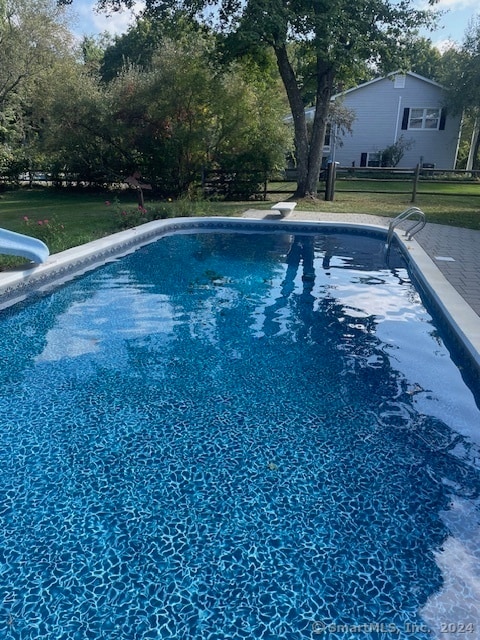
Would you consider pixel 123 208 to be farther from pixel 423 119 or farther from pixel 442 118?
pixel 442 118

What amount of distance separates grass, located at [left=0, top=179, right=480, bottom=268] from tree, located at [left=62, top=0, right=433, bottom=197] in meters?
2.08

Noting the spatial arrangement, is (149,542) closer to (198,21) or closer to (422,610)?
(422,610)

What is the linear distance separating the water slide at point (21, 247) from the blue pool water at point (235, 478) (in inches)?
35.4

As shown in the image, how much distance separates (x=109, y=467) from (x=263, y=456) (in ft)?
3.18

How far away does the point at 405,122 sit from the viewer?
26422 mm

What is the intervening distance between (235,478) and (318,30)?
12.4 m

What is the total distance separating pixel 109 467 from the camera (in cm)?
297

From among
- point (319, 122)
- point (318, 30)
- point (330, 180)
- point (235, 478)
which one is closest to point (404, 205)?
point (330, 180)

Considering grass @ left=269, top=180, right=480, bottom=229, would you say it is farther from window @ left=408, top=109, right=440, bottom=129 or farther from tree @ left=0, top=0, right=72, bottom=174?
window @ left=408, top=109, right=440, bottom=129

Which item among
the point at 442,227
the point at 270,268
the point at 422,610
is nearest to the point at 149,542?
the point at 422,610

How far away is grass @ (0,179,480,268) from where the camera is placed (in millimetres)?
9586

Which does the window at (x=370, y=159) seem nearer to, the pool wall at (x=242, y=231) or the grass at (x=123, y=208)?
the grass at (x=123, y=208)

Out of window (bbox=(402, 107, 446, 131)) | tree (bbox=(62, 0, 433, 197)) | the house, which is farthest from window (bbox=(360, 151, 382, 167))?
tree (bbox=(62, 0, 433, 197))

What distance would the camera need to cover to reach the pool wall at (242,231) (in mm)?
4531
